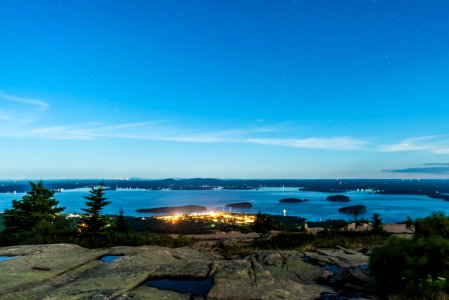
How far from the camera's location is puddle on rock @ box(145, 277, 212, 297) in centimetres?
839

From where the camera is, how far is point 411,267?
26.9ft

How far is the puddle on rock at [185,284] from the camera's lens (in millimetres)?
8391

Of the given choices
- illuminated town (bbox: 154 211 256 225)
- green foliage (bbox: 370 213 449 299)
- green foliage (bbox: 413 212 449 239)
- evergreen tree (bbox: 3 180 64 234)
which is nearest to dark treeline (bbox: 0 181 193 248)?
evergreen tree (bbox: 3 180 64 234)

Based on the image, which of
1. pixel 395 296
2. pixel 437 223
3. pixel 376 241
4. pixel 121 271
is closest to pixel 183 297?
pixel 121 271

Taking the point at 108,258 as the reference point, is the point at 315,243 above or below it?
below

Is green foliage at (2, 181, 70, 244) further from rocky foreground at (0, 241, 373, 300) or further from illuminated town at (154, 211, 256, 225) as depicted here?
illuminated town at (154, 211, 256, 225)

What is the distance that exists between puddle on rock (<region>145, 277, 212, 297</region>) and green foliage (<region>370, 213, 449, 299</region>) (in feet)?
15.3

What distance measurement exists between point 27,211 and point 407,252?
35.4 metres

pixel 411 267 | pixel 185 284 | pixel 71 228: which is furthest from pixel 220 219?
pixel 411 267

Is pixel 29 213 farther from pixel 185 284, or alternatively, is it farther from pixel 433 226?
pixel 433 226

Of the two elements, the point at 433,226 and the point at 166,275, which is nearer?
the point at 166,275

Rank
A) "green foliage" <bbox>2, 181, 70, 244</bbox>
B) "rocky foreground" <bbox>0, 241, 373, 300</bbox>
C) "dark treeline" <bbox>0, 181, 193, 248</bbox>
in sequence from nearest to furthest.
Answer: "rocky foreground" <bbox>0, 241, 373, 300</bbox>, "dark treeline" <bbox>0, 181, 193, 248</bbox>, "green foliage" <bbox>2, 181, 70, 244</bbox>

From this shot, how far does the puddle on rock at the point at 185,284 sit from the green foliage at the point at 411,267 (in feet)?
15.3

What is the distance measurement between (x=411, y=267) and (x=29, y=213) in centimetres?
3502
